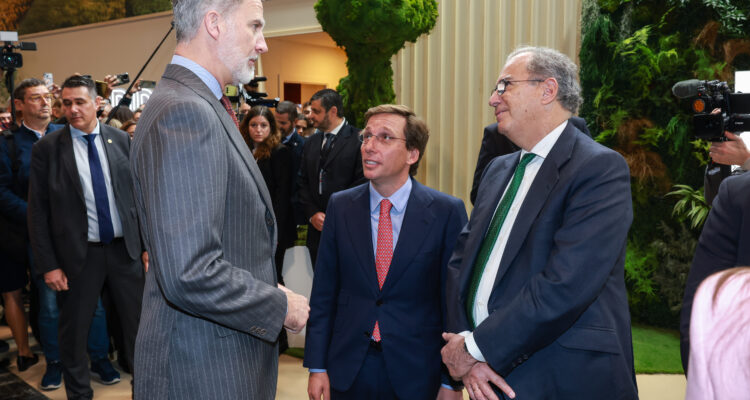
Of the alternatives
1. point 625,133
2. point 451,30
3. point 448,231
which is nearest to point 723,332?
point 448,231

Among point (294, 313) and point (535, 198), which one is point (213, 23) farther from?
point (535, 198)

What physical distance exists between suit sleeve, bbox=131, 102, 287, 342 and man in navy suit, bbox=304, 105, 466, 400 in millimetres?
884

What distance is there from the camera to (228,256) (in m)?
1.40

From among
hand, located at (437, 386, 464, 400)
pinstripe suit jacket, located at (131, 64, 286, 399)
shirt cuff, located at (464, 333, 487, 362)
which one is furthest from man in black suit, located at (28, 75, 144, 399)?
shirt cuff, located at (464, 333, 487, 362)

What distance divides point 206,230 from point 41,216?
2.64 metres

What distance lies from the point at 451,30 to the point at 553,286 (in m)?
5.28

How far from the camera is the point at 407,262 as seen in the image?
2.19m

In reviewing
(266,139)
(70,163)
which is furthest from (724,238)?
(266,139)

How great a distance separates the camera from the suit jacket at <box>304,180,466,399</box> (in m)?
2.16

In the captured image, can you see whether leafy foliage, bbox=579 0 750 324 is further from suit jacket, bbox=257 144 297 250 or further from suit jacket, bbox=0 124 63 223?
suit jacket, bbox=0 124 63 223

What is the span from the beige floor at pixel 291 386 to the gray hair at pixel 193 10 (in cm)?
286

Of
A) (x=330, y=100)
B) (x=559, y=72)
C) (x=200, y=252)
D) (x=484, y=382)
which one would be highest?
(x=559, y=72)

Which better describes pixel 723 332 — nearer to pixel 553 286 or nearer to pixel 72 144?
pixel 553 286

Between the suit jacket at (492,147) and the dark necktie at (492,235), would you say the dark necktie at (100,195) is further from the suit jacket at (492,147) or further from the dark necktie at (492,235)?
the dark necktie at (492,235)
